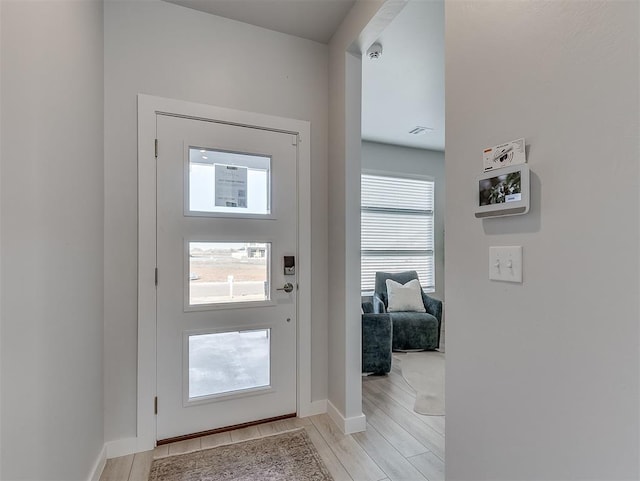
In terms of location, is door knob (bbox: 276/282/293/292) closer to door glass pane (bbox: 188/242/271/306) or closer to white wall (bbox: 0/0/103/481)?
door glass pane (bbox: 188/242/271/306)

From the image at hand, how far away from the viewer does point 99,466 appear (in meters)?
1.72

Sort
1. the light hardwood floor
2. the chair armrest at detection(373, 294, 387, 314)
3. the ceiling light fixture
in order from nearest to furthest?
the light hardwood floor → the chair armrest at detection(373, 294, 387, 314) → the ceiling light fixture

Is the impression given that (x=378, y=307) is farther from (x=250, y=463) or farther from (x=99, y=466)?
(x=99, y=466)

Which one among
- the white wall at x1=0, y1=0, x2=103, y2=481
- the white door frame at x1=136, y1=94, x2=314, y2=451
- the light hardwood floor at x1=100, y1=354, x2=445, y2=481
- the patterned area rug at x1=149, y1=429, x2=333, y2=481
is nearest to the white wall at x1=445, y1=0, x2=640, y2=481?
the light hardwood floor at x1=100, y1=354, x2=445, y2=481

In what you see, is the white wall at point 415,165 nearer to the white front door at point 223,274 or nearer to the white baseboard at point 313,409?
the white front door at point 223,274

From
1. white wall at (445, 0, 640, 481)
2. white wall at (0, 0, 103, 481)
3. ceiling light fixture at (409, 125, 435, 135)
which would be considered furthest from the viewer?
ceiling light fixture at (409, 125, 435, 135)

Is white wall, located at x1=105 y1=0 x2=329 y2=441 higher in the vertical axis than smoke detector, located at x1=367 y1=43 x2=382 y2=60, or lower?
lower

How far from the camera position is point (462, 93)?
4.07ft

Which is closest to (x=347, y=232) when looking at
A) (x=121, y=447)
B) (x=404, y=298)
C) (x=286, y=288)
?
(x=286, y=288)

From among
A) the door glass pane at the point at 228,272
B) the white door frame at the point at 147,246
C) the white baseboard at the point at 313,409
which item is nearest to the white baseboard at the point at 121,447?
the white door frame at the point at 147,246

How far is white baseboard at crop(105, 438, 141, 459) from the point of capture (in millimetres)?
1862

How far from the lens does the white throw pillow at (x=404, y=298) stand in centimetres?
405

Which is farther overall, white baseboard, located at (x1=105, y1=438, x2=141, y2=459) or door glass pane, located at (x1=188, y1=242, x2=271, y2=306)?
door glass pane, located at (x1=188, y1=242, x2=271, y2=306)

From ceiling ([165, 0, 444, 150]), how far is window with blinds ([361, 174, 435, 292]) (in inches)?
45.5
